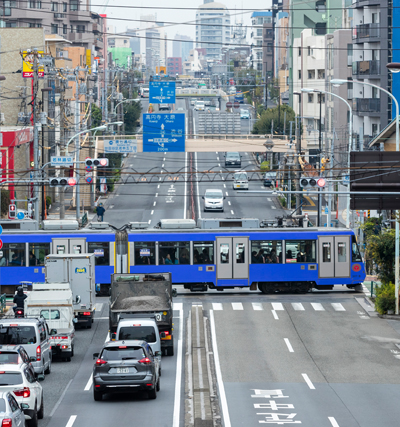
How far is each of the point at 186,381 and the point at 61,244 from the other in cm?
1820

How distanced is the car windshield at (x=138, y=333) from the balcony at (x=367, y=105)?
46621 millimetres

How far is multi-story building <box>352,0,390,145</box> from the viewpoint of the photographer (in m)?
66.7

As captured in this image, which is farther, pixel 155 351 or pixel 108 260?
pixel 108 260

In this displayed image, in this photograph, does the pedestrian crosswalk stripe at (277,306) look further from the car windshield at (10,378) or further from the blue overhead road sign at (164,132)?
the blue overhead road sign at (164,132)

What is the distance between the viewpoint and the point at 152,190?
8725 cm

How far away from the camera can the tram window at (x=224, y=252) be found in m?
40.3

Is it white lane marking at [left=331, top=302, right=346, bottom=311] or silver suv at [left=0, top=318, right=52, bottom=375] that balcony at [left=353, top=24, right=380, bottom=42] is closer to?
white lane marking at [left=331, top=302, right=346, bottom=311]

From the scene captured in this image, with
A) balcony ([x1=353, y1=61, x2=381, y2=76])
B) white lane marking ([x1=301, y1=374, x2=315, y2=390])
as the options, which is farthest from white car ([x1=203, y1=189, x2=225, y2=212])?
white lane marking ([x1=301, y1=374, x2=315, y2=390])

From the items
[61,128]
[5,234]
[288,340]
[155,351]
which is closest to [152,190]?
[61,128]

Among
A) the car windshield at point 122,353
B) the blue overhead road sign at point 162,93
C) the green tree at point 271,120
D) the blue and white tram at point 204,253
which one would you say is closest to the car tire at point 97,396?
the car windshield at point 122,353

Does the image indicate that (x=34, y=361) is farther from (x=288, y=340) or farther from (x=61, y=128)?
(x=61, y=128)

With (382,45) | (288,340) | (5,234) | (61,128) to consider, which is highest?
(382,45)

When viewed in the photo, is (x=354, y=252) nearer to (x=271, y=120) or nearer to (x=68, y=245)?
(x=68, y=245)

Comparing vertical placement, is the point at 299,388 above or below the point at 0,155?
below
